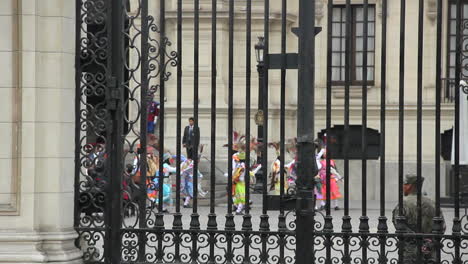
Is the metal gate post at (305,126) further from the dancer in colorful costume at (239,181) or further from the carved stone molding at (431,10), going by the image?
the carved stone molding at (431,10)

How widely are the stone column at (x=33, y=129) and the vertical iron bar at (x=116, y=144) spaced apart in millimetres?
452

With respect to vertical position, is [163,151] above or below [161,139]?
below

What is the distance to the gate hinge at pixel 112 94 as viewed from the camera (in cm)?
1121

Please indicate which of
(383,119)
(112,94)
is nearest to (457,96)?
(383,119)

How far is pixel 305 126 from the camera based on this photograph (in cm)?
1039

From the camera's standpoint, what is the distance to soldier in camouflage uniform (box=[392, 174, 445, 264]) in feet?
36.0

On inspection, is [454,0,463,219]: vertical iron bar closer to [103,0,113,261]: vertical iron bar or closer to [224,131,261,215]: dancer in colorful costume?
[103,0,113,261]: vertical iron bar

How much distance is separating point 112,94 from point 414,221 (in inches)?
133

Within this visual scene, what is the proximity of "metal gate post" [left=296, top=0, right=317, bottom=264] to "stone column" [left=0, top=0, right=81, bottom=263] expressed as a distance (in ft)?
7.42

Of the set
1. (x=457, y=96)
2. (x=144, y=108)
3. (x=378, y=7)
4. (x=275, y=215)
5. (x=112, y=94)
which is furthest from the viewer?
(x=378, y=7)

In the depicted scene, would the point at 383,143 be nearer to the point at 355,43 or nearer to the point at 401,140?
the point at 401,140

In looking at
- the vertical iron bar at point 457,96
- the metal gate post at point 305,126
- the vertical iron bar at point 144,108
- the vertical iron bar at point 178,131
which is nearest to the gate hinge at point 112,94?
the vertical iron bar at point 144,108

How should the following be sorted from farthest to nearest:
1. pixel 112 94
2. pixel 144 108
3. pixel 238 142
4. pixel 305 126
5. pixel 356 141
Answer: pixel 356 141 < pixel 238 142 < pixel 144 108 < pixel 112 94 < pixel 305 126

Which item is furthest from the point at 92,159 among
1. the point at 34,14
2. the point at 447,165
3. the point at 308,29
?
the point at 447,165
